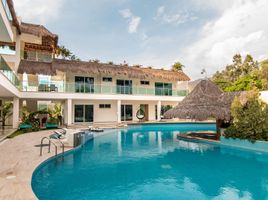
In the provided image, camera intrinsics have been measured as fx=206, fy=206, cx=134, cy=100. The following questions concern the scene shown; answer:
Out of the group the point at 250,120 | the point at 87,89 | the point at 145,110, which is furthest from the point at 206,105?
the point at 145,110

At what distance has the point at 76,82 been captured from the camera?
20562 millimetres

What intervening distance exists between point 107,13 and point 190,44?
34.5 ft

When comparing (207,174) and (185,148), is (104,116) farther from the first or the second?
(207,174)

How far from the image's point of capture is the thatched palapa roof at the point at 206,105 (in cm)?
1215

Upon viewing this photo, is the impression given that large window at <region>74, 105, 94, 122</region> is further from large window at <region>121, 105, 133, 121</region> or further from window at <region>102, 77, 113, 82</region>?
large window at <region>121, 105, 133, 121</region>

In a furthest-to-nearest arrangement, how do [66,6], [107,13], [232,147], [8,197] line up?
[107,13] < [66,6] < [232,147] < [8,197]

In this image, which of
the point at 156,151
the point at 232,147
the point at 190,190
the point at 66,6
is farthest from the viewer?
the point at 66,6

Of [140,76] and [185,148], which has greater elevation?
[140,76]

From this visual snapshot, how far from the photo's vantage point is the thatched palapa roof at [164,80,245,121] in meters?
12.1

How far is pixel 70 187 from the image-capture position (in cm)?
548

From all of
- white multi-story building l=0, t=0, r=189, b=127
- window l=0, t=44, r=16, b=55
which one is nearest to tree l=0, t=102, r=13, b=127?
white multi-story building l=0, t=0, r=189, b=127

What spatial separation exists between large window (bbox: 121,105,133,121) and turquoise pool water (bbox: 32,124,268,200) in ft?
43.4

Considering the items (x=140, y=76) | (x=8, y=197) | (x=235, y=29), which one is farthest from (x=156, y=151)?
(x=235, y=29)

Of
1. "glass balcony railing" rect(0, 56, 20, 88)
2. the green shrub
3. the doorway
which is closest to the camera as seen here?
"glass balcony railing" rect(0, 56, 20, 88)
